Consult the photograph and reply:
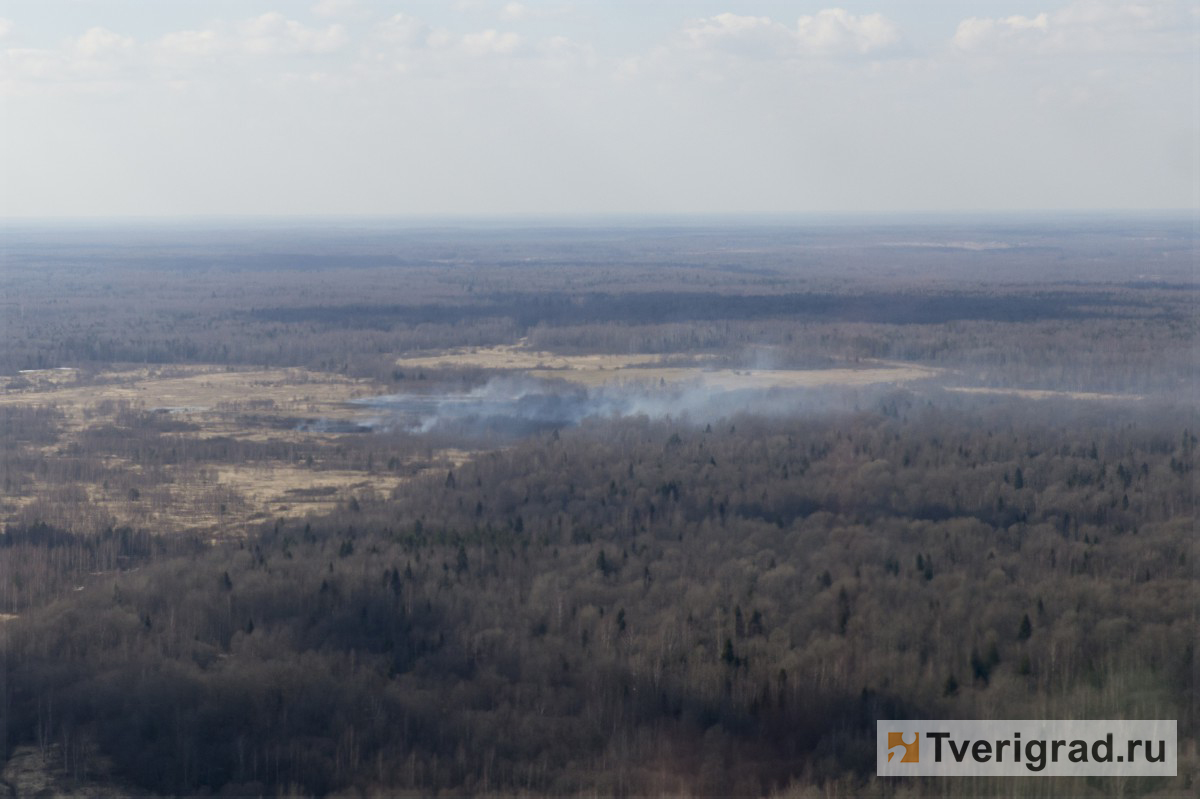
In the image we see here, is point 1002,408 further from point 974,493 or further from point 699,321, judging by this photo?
point 699,321

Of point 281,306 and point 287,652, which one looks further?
point 281,306

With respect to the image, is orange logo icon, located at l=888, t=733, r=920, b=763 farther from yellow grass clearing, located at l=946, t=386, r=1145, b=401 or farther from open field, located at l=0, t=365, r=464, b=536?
yellow grass clearing, located at l=946, t=386, r=1145, b=401

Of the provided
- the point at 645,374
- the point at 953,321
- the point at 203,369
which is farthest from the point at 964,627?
the point at 953,321

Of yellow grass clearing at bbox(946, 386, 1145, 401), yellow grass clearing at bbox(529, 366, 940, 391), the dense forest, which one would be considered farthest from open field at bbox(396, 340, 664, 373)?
yellow grass clearing at bbox(946, 386, 1145, 401)

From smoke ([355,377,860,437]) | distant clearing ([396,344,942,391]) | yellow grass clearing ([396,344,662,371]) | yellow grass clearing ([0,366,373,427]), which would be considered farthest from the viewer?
yellow grass clearing ([396,344,662,371])

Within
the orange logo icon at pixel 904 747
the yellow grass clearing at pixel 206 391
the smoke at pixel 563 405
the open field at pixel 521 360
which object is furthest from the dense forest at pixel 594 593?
the open field at pixel 521 360

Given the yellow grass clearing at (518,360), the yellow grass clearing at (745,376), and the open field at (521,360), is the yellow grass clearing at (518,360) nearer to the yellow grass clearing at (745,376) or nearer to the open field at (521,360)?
the open field at (521,360)

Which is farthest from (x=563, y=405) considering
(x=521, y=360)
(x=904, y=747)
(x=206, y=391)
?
(x=904, y=747)
